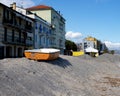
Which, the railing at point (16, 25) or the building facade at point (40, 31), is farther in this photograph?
the building facade at point (40, 31)

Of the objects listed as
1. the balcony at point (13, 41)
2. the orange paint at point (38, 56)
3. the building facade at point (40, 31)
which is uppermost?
the building facade at point (40, 31)

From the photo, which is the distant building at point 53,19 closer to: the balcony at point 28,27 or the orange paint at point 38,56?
the balcony at point 28,27

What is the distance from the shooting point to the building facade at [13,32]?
4900cm

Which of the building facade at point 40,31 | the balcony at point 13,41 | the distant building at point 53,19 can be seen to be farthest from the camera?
the distant building at point 53,19

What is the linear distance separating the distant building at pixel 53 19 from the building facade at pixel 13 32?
17.7 meters

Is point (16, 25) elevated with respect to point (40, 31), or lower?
elevated

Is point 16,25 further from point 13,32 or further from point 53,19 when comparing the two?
point 53,19

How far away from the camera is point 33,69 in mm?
26438

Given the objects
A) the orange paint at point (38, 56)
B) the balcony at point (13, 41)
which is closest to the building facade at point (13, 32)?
the balcony at point (13, 41)

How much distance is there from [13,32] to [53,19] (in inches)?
1211

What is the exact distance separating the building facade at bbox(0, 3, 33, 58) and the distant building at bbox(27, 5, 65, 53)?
1770cm

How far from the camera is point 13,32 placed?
53.2 m

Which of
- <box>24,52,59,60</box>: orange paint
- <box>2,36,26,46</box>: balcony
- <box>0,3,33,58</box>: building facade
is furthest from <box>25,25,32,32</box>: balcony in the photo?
<box>24,52,59,60</box>: orange paint

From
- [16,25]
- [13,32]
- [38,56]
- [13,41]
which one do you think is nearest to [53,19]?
[16,25]
